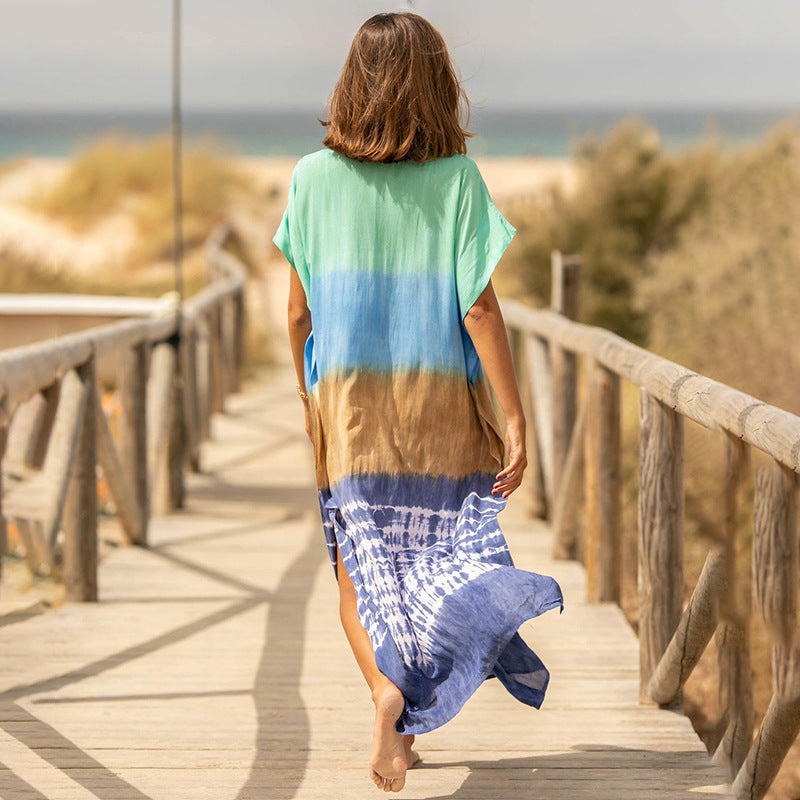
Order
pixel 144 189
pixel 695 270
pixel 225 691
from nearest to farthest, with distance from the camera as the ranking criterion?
pixel 225 691 → pixel 695 270 → pixel 144 189

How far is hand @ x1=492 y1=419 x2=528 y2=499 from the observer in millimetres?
2443

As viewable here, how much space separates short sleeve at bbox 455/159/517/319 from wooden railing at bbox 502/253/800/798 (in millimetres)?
525

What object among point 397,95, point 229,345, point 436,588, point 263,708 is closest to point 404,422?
point 436,588

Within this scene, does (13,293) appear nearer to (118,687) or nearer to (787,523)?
(118,687)

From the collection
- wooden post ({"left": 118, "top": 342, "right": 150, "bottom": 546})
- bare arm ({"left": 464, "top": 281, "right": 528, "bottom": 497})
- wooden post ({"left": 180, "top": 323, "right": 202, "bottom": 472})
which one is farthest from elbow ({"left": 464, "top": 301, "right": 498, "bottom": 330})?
wooden post ({"left": 180, "top": 323, "right": 202, "bottom": 472})

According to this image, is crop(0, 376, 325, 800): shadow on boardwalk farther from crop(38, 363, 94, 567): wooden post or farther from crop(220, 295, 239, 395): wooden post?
crop(220, 295, 239, 395): wooden post

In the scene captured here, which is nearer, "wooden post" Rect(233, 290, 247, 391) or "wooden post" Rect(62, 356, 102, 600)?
"wooden post" Rect(62, 356, 102, 600)

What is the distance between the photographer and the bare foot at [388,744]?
232 cm

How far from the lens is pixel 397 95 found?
2320 mm

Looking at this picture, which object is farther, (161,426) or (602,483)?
(161,426)

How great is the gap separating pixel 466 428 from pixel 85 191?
23379 millimetres

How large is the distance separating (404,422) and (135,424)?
105 inches

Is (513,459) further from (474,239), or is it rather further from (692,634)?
(692,634)

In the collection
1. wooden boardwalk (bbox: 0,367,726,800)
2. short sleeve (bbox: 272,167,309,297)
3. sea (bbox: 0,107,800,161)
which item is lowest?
sea (bbox: 0,107,800,161)
